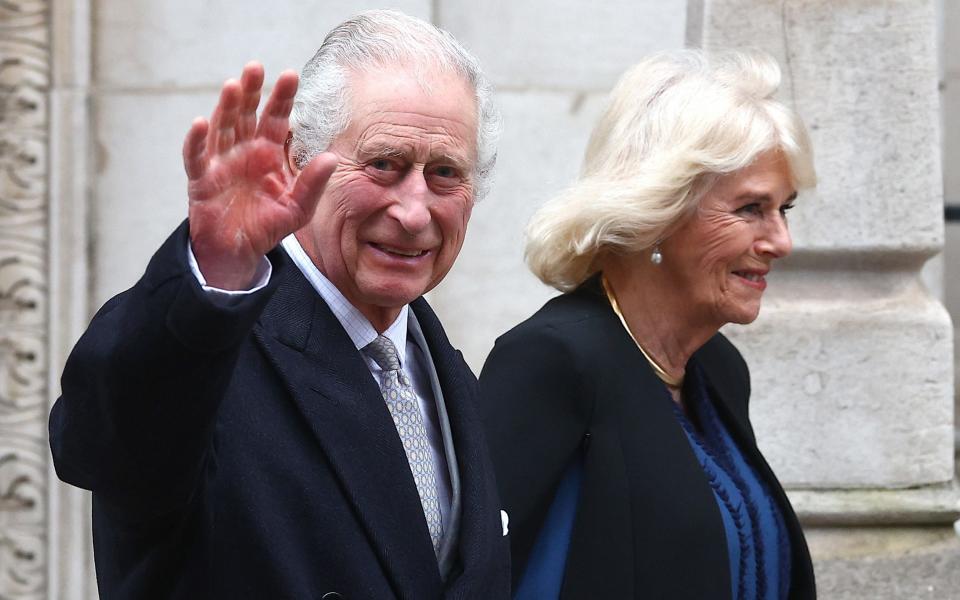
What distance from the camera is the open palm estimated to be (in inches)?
53.9

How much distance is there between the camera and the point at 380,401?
1758 mm

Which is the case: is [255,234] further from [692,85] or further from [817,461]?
[817,461]

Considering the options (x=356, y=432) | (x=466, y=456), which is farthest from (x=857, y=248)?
(x=356, y=432)

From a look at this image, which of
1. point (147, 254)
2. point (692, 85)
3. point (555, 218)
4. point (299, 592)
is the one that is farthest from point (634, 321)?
point (147, 254)

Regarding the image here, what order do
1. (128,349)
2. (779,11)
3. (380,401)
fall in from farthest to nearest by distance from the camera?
(779,11) < (380,401) < (128,349)

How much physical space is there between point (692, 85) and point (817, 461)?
107 centimetres

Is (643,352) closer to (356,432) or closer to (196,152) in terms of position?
(356,432)

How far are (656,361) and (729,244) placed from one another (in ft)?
0.86

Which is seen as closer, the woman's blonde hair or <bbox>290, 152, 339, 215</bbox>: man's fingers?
<bbox>290, 152, 339, 215</bbox>: man's fingers

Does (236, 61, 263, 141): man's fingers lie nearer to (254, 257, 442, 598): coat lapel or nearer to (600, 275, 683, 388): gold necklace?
(254, 257, 442, 598): coat lapel

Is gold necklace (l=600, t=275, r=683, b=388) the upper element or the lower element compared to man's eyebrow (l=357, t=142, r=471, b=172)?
lower

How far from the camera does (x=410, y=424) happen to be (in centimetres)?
186

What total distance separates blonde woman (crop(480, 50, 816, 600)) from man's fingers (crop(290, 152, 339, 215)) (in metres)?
1.19

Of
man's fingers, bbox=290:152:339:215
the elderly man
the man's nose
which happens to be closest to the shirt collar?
the elderly man
